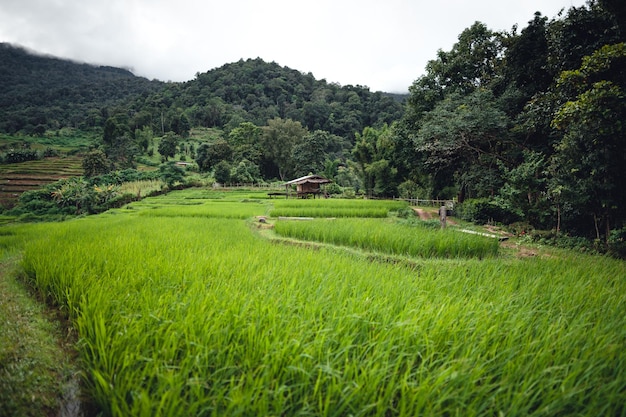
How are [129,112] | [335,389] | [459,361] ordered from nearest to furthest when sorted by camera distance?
[335,389] → [459,361] → [129,112]

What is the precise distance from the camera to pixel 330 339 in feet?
6.22

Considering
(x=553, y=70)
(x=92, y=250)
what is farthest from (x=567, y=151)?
(x=92, y=250)

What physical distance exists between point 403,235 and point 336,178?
32.2 meters

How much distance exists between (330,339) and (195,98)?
89.1 m

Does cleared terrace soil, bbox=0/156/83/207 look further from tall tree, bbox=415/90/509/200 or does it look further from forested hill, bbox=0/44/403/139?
tall tree, bbox=415/90/509/200

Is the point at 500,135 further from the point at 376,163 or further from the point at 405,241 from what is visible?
the point at 376,163

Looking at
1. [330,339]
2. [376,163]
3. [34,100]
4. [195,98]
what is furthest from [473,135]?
[195,98]

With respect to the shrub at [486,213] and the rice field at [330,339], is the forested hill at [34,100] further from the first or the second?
the shrub at [486,213]

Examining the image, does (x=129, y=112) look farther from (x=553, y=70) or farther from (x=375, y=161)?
(x=553, y=70)

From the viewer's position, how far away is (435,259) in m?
5.54

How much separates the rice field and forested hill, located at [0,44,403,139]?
93.1 ft

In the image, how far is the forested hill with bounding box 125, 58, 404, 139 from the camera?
67125 millimetres

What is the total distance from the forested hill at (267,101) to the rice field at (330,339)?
60.3m

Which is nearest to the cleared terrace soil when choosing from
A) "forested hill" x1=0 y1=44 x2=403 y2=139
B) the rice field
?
"forested hill" x1=0 y1=44 x2=403 y2=139
